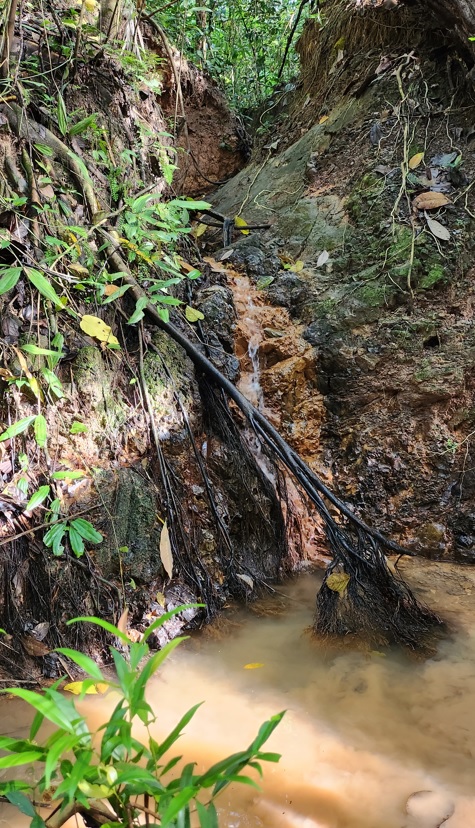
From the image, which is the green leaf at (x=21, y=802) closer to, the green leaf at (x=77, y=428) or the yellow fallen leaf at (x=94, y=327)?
the green leaf at (x=77, y=428)

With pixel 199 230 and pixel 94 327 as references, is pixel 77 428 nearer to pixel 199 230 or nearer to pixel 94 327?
pixel 94 327

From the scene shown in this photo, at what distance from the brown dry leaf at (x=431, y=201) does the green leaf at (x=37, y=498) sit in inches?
139

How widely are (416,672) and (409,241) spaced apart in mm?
3101

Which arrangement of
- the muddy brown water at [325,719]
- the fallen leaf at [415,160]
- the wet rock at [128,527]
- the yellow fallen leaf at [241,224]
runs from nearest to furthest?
the muddy brown water at [325,719], the wet rock at [128,527], the fallen leaf at [415,160], the yellow fallen leaf at [241,224]

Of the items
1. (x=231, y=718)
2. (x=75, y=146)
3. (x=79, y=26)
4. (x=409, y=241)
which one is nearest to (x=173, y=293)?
(x=75, y=146)

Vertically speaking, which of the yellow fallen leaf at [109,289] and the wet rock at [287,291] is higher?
the yellow fallen leaf at [109,289]

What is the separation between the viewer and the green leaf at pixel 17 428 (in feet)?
6.98

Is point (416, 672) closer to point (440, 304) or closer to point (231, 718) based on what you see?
point (231, 718)

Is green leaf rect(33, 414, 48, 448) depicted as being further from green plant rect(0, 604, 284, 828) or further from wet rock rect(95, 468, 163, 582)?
green plant rect(0, 604, 284, 828)

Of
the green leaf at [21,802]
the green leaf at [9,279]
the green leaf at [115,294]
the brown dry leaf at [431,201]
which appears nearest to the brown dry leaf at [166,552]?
the green leaf at [115,294]

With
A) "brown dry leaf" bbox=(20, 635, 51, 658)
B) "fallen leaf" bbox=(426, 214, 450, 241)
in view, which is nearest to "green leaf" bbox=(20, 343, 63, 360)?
"brown dry leaf" bbox=(20, 635, 51, 658)

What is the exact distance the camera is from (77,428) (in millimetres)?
2508

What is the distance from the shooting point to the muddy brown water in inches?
61.1

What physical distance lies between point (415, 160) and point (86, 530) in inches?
155
